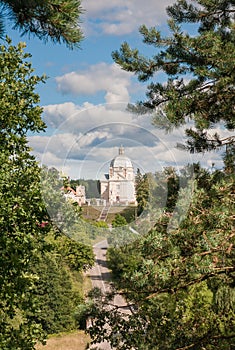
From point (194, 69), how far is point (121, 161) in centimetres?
143

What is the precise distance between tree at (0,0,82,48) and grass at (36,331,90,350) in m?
15.1

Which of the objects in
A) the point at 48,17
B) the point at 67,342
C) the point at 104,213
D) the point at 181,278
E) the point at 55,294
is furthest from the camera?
the point at 67,342

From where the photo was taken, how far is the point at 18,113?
17.6ft

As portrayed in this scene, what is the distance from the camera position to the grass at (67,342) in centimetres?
1622

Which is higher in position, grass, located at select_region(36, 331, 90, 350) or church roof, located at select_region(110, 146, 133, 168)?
church roof, located at select_region(110, 146, 133, 168)

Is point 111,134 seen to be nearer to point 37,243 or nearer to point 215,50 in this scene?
point 215,50

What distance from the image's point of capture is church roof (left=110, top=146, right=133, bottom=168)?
3.70 meters

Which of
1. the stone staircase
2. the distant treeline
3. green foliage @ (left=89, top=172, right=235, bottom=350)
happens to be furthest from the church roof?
green foliage @ (left=89, top=172, right=235, bottom=350)

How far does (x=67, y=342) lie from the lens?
1656 cm

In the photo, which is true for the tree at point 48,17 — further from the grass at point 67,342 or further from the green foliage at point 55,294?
the grass at point 67,342

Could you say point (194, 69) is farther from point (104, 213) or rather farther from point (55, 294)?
point (55, 294)

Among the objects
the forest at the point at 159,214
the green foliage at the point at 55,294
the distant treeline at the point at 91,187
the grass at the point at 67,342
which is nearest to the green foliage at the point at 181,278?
the forest at the point at 159,214

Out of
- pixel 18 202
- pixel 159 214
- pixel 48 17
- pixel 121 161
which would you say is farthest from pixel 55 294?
pixel 48 17

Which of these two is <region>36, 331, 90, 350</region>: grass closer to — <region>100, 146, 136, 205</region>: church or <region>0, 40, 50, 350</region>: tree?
<region>0, 40, 50, 350</region>: tree
